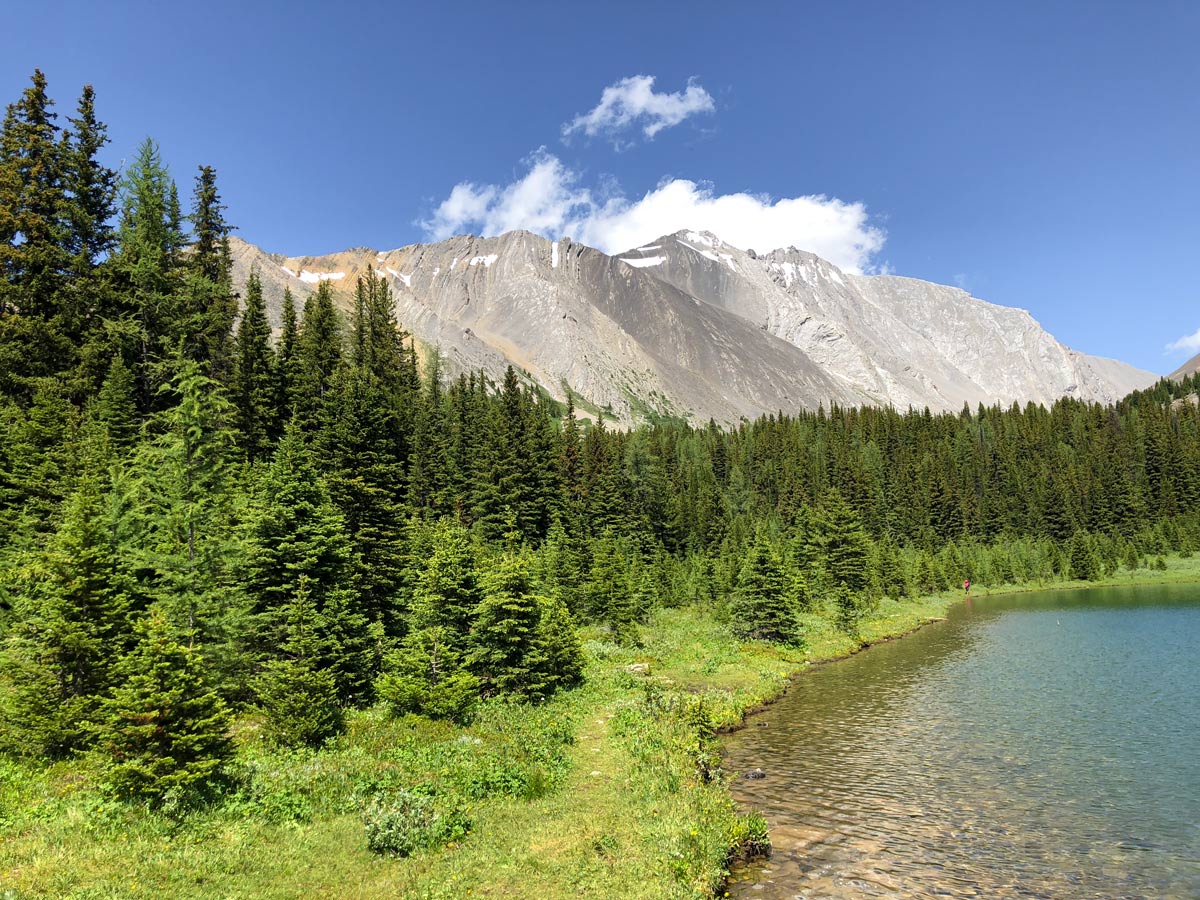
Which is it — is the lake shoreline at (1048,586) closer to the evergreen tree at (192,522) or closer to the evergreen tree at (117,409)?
the evergreen tree at (192,522)

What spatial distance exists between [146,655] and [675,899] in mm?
14784

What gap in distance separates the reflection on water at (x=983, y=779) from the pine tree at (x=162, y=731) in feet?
47.0

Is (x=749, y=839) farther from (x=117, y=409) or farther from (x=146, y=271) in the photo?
(x=146, y=271)

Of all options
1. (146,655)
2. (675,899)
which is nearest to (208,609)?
(146,655)

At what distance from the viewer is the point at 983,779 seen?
73.5ft

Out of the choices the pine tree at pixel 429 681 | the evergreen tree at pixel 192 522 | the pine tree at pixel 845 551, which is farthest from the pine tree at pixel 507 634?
the pine tree at pixel 845 551

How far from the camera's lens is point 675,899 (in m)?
13.4

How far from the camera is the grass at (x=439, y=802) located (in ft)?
42.2

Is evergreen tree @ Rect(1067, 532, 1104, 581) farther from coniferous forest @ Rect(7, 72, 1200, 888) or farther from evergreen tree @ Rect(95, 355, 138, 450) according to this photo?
evergreen tree @ Rect(95, 355, 138, 450)

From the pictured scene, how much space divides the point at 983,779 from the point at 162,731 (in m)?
26.5

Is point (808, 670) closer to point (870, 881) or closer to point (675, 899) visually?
point (870, 881)

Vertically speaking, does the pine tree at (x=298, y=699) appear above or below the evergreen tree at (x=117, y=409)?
below

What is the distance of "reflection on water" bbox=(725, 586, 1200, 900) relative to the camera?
15875 millimetres

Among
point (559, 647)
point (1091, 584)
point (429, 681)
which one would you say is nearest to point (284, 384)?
point (559, 647)
